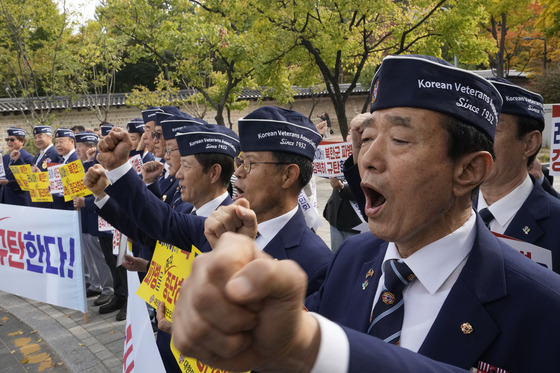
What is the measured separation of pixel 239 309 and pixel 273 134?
215 cm

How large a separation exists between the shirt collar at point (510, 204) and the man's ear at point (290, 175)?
3.51ft

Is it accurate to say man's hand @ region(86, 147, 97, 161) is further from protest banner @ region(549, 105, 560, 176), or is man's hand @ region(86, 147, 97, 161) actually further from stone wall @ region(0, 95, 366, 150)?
stone wall @ region(0, 95, 366, 150)

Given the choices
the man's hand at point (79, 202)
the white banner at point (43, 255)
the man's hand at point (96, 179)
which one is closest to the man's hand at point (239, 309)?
the man's hand at point (96, 179)

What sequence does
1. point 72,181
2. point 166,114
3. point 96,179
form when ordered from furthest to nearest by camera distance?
point 72,181 → point 166,114 → point 96,179

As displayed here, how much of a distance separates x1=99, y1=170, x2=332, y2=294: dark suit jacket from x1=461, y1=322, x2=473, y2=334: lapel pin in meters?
1.06

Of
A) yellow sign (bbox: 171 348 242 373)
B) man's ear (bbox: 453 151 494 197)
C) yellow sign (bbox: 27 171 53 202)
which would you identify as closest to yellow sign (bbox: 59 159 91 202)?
yellow sign (bbox: 27 171 53 202)

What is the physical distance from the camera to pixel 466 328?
1313 millimetres

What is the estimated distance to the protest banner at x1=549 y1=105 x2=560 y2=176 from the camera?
12.9ft

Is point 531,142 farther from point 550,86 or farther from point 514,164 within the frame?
point 550,86

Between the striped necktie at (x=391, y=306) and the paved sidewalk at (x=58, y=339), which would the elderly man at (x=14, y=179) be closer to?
the paved sidewalk at (x=58, y=339)

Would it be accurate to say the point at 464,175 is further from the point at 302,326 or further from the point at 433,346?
the point at 302,326

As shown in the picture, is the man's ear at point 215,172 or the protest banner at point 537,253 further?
the man's ear at point 215,172

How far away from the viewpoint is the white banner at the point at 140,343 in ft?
9.34

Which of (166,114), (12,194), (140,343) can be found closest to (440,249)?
(140,343)
